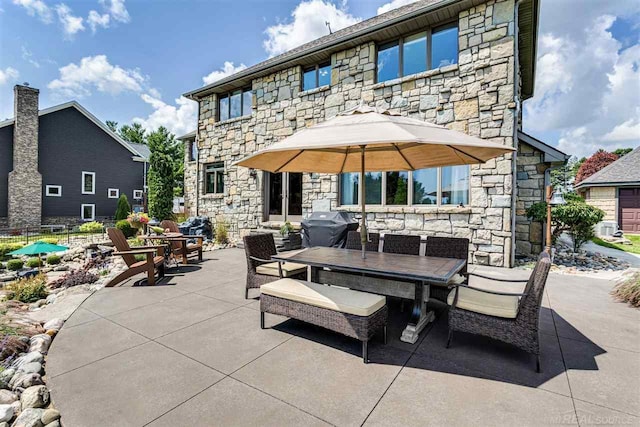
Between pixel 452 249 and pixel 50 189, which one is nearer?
pixel 452 249

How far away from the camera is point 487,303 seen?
2930 millimetres

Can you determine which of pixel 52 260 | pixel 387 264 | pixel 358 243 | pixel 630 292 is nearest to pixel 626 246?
pixel 630 292

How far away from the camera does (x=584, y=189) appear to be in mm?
18125

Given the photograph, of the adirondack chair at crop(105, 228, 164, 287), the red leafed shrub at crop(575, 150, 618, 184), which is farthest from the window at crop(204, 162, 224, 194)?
the red leafed shrub at crop(575, 150, 618, 184)

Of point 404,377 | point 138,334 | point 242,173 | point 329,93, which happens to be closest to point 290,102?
point 329,93

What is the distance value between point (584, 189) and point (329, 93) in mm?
18394

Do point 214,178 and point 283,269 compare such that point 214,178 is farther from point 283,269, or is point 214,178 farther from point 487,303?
point 487,303

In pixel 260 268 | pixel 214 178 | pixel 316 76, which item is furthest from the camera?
pixel 214 178

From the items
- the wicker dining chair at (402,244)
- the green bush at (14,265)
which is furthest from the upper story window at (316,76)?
the green bush at (14,265)

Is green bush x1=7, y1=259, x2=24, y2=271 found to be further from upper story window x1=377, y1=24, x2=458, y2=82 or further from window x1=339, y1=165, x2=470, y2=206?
upper story window x1=377, y1=24, x2=458, y2=82

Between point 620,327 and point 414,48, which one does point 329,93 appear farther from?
point 620,327

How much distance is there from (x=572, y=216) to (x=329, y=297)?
272 inches

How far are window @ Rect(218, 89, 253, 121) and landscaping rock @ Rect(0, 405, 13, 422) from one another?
10492mm

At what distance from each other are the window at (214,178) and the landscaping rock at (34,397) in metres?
10.2
